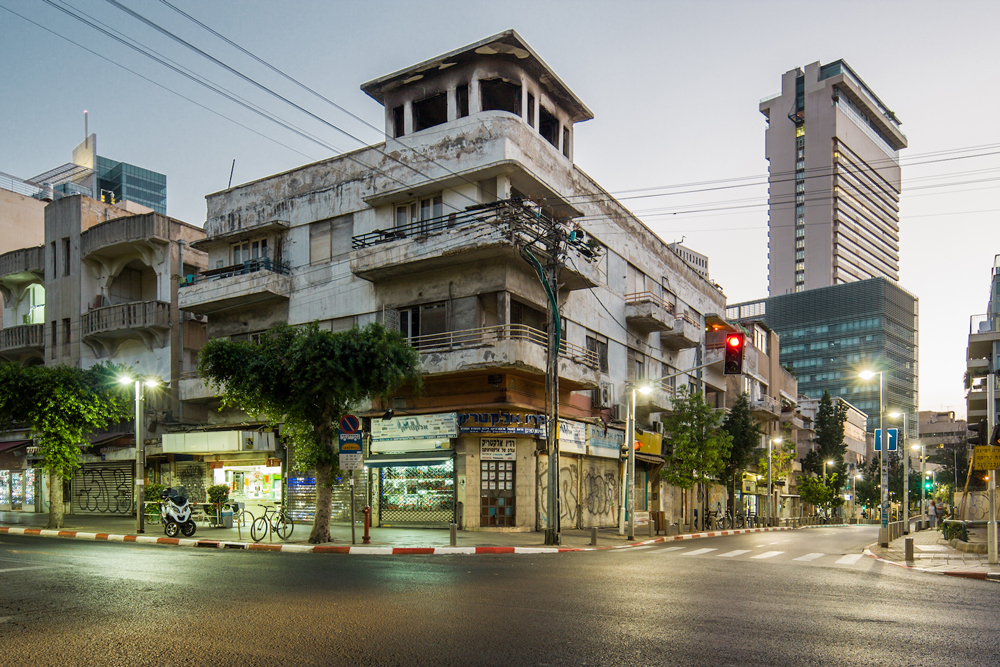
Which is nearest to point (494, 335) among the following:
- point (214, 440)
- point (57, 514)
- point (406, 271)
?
point (406, 271)

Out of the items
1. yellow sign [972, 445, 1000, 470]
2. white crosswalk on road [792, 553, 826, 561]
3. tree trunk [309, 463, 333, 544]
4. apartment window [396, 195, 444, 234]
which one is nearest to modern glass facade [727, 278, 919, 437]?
apartment window [396, 195, 444, 234]

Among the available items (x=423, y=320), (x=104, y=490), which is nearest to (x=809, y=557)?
(x=423, y=320)

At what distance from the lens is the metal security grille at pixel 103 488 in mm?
35094

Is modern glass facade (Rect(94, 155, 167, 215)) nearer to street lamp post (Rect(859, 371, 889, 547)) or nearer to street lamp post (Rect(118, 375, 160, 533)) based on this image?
street lamp post (Rect(118, 375, 160, 533))

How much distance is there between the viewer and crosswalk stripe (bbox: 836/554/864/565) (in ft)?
59.7

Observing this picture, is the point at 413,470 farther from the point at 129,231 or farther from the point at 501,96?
the point at 129,231

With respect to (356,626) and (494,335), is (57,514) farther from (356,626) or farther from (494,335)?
(356,626)

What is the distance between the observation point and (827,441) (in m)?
73.9

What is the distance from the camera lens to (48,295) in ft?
128

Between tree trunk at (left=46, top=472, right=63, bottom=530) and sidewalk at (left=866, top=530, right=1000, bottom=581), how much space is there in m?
24.7

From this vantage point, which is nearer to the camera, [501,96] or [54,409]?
[54,409]

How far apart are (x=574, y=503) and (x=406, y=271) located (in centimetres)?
1136

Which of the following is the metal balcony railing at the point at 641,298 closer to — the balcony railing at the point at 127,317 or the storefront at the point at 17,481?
the balcony railing at the point at 127,317

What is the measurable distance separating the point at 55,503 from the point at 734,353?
21.9 metres
